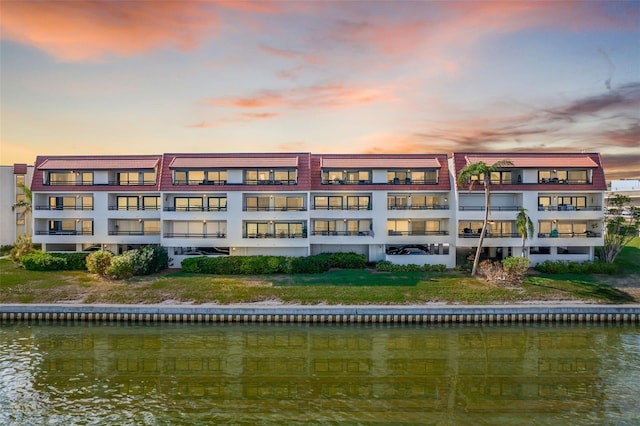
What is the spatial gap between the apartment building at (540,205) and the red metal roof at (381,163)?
9.67 feet

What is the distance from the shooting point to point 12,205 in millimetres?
63500

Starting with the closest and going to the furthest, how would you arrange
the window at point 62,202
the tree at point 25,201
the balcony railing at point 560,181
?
the balcony railing at point 560,181 < the window at point 62,202 < the tree at point 25,201

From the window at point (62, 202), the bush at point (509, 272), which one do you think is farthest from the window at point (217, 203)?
the bush at point (509, 272)

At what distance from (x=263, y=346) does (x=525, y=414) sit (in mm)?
17873

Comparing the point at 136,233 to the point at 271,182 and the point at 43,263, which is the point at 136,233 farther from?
the point at 271,182

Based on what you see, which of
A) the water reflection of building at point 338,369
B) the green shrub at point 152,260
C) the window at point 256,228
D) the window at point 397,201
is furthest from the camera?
the window at point 397,201

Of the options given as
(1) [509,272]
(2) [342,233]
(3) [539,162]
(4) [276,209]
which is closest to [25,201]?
(4) [276,209]

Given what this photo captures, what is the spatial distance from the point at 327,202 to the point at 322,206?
2.57 feet

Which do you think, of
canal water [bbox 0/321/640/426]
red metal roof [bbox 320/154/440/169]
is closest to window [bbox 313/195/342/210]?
red metal roof [bbox 320/154/440/169]

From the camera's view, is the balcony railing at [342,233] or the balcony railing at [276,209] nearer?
the balcony railing at [342,233]

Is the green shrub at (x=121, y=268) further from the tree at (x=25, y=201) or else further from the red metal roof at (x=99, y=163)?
the tree at (x=25, y=201)

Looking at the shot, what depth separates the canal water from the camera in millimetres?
23422

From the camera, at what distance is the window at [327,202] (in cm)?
5391

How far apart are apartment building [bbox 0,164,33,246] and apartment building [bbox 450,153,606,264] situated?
5820cm
